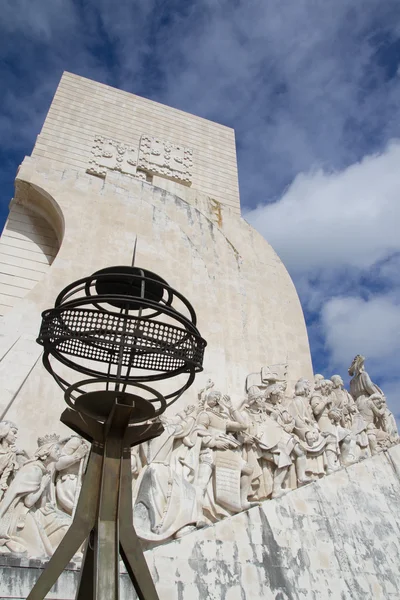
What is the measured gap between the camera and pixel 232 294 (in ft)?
29.5

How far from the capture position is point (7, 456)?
4.61 m

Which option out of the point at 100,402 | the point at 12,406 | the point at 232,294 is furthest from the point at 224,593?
the point at 232,294

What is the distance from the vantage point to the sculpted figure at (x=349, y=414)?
6727 mm

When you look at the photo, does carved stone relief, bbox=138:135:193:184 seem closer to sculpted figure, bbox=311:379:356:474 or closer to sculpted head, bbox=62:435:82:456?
sculpted figure, bbox=311:379:356:474

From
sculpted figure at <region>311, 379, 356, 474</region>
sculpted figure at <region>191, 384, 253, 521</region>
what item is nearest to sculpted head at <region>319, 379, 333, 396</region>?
sculpted figure at <region>311, 379, 356, 474</region>

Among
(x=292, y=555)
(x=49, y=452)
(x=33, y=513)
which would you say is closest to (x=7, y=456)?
(x=49, y=452)

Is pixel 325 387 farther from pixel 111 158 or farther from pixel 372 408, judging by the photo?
pixel 111 158

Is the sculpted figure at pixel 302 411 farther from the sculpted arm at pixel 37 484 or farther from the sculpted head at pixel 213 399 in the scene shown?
the sculpted arm at pixel 37 484

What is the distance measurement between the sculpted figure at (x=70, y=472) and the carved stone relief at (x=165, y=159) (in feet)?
23.7

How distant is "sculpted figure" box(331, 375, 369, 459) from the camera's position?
22.1ft

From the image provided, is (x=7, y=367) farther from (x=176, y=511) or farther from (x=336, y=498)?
(x=336, y=498)

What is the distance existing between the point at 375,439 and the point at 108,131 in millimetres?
8450

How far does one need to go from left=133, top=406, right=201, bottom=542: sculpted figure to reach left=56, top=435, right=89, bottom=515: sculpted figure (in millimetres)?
584

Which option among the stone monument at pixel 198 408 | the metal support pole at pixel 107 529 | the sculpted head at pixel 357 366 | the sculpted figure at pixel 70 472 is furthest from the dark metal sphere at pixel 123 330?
the sculpted head at pixel 357 366
